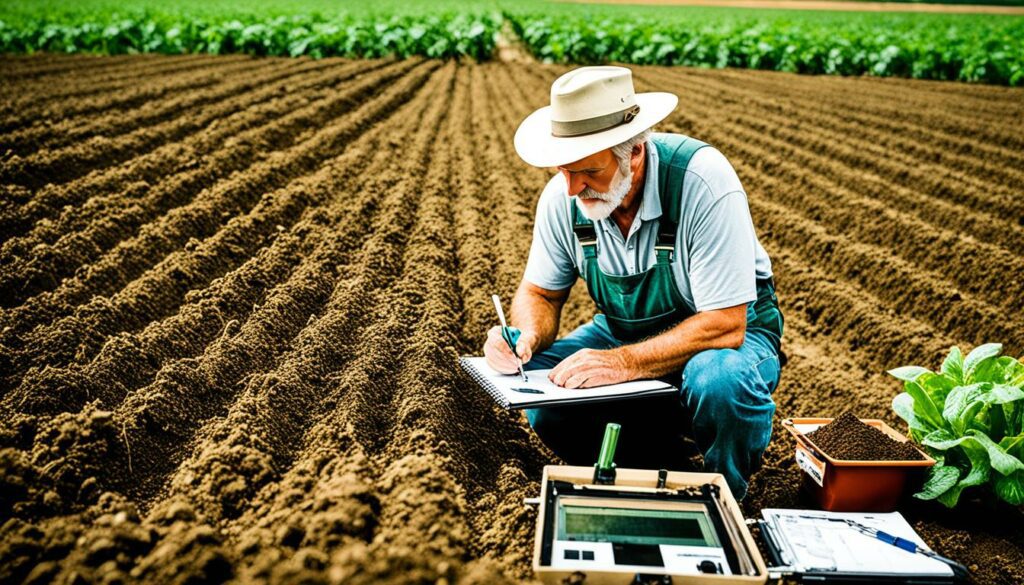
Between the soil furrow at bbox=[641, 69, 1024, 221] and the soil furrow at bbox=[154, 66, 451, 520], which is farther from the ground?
→ the soil furrow at bbox=[154, 66, 451, 520]

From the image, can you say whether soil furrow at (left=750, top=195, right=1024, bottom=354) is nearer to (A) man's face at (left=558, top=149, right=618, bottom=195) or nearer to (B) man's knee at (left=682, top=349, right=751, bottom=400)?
(B) man's knee at (left=682, top=349, right=751, bottom=400)

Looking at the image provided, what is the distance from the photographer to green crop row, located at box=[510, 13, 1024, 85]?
1661cm

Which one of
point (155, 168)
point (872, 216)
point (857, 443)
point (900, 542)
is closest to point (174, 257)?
point (155, 168)

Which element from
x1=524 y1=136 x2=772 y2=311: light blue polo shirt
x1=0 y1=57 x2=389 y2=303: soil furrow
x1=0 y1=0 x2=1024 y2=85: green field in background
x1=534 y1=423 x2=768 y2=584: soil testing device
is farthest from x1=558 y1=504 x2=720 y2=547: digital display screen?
x1=0 y1=0 x2=1024 y2=85: green field in background

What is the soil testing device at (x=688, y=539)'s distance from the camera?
185 centimetres

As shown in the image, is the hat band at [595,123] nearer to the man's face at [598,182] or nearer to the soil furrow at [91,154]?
the man's face at [598,182]

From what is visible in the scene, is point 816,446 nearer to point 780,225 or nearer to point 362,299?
point 362,299

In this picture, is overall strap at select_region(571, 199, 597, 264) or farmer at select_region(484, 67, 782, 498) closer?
farmer at select_region(484, 67, 782, 498)

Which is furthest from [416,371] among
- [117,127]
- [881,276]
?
[117,127]

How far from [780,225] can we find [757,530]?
406cm

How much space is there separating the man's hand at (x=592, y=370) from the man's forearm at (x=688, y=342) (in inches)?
1.5

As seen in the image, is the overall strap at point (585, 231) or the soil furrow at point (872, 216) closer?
the overall strap at point (585, 231)

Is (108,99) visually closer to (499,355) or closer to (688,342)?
(499,355)

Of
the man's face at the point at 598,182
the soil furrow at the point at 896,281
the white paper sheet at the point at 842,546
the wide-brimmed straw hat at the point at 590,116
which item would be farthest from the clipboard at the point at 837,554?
the soil furrow at the point at 896,281
